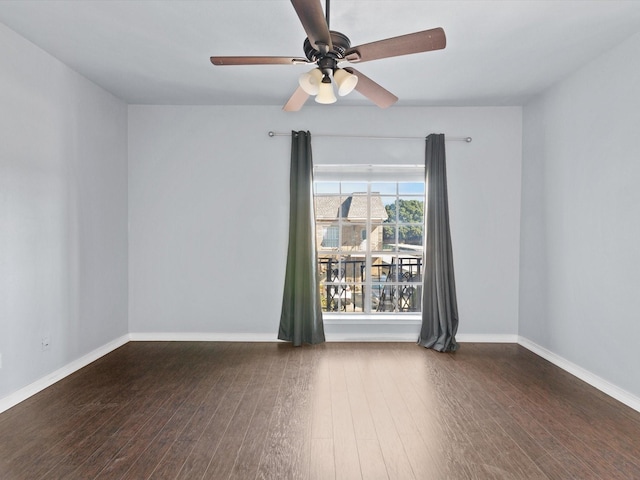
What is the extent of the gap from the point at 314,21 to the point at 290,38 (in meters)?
1.33

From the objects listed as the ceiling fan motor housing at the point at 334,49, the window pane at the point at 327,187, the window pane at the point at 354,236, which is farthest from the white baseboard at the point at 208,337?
the ceiling fan motor housing at the point at 334,49

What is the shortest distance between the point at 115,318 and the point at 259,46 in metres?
3.11

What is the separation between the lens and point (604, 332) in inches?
131

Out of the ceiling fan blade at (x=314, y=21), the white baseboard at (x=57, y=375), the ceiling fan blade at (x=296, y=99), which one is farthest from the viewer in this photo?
the white baseboard at (x=57, y=375)

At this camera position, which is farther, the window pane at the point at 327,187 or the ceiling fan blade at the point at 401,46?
the window pane at the point at 327,187

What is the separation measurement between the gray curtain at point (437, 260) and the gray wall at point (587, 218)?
2.75 ft

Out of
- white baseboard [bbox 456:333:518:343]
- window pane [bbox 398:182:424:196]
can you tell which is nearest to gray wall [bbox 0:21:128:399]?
window pane [bbox 398:182:424:196]

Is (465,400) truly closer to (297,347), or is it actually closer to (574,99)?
(297,347)

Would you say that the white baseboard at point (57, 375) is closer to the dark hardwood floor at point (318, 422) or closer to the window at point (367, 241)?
the dark hardwood floor at point (318, 422)

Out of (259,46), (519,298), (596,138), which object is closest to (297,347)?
(519,298)

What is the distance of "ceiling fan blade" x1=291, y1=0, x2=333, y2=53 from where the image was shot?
170cm

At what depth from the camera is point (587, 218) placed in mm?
3547

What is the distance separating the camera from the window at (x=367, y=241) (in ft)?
16.0

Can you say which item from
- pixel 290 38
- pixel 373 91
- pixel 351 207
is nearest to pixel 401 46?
pixel 373 91
